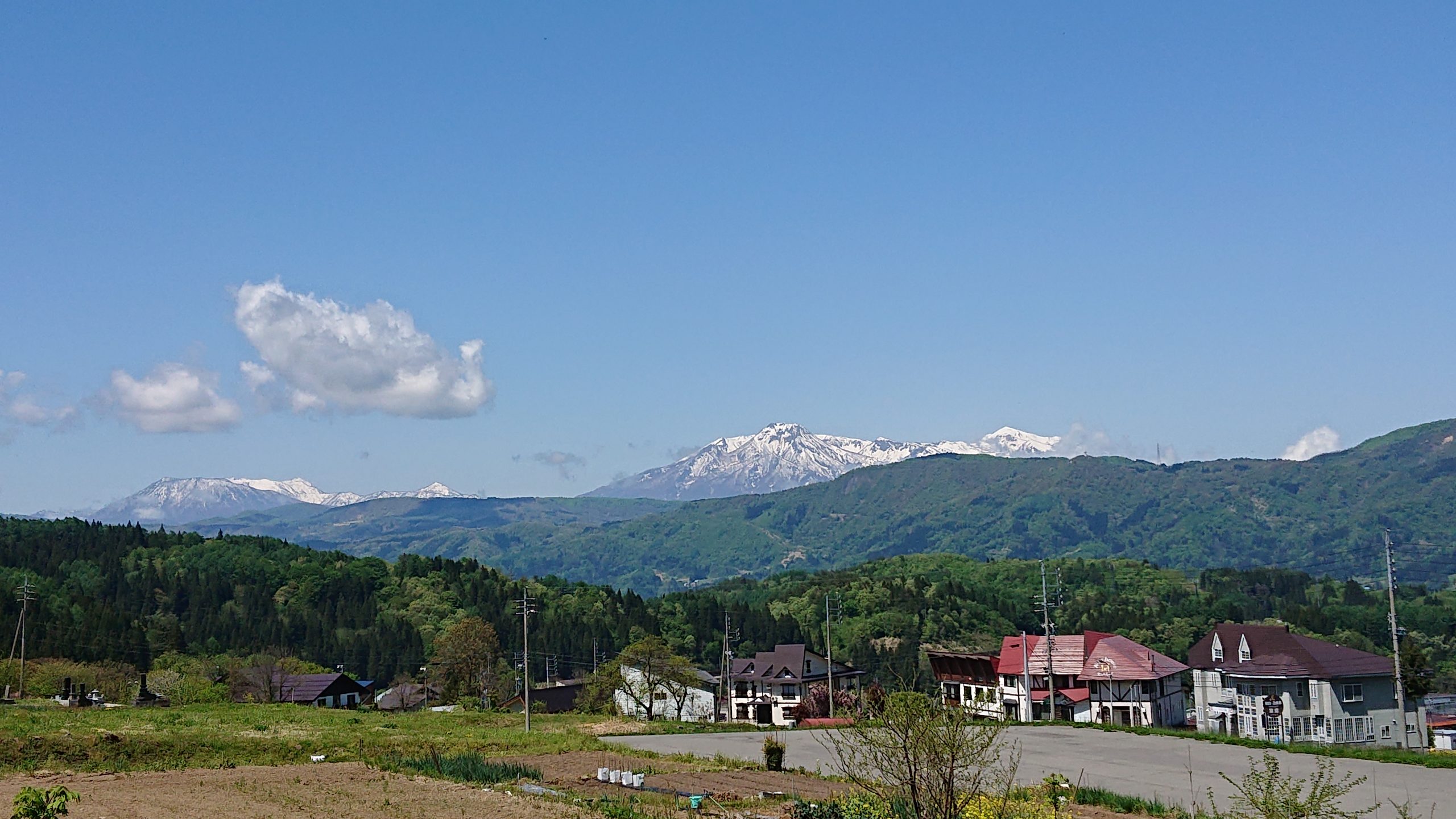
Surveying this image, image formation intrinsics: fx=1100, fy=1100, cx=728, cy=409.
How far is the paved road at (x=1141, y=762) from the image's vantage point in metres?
31.2

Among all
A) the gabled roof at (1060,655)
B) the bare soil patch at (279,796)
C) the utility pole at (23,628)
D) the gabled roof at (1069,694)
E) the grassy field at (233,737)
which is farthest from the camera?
the gabled roof at (1060,655)

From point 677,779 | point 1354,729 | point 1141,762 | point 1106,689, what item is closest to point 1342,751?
point 1141,762

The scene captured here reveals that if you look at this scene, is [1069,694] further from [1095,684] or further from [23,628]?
[23,628]

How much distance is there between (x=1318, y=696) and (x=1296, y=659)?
2184mm

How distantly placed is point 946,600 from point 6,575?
125 m

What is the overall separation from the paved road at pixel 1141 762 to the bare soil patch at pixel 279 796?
8.94 meters

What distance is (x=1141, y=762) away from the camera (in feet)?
130

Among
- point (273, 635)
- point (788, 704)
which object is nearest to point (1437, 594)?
point (788, 704)

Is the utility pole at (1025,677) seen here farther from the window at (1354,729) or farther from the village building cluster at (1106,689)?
the window at (1354,729)

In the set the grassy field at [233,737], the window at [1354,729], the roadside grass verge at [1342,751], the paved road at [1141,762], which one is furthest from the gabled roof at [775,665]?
the roadside grass verge at [1342,751]

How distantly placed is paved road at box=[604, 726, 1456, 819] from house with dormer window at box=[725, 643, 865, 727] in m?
43.4

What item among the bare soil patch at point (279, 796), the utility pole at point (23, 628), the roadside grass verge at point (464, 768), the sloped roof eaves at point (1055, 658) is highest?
the utility pole at point (23, 628)

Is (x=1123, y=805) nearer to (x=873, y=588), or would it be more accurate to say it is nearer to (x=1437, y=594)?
(x=873, y=588)

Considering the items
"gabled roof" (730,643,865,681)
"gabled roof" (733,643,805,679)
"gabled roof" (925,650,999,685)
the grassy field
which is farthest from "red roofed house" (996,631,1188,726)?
the grassy field
